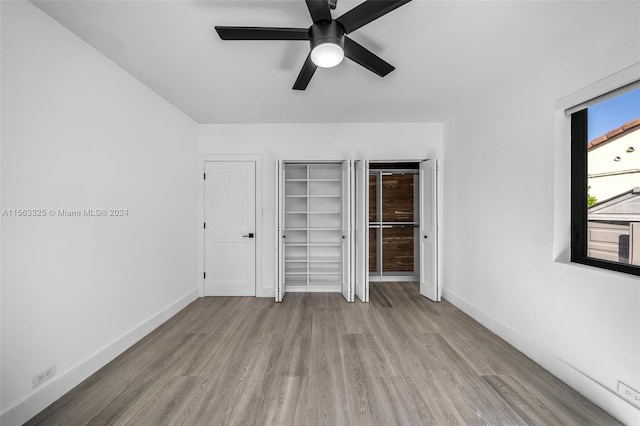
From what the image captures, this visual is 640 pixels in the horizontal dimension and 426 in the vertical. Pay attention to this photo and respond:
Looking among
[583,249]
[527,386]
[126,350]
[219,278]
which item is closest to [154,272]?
[126,350]

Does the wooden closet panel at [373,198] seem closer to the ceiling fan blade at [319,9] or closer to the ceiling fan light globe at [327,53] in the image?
the ceiling fan light globe at [327,53]

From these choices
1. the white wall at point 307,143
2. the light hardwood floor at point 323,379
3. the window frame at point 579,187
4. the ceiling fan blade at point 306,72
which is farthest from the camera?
the white wall at point 307,143

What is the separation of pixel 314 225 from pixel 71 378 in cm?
329

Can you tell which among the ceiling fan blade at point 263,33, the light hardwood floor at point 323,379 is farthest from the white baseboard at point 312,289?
the ceiling fan blade at point 263,33

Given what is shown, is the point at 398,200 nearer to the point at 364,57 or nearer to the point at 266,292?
the point at 266,292

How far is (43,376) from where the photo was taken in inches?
72.1

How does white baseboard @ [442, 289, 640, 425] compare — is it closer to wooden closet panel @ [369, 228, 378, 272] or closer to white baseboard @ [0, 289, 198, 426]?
wooden closet panel @ [369, 228, 378, 272]

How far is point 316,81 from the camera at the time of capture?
110 inches

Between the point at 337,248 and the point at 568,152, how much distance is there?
3.16 metres

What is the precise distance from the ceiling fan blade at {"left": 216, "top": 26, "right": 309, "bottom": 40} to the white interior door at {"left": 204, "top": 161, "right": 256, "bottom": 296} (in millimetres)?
2642

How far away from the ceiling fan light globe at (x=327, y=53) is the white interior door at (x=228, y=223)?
9.01ft

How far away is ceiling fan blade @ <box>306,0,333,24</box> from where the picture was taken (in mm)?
1491


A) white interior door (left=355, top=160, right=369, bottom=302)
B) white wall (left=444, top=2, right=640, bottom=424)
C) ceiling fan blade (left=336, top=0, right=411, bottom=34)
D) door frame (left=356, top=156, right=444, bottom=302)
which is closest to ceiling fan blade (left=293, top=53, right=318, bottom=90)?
ceiling fan blade (left=336, top=0, right=411, bottom=34)

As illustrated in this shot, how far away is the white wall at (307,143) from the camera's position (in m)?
4.20
